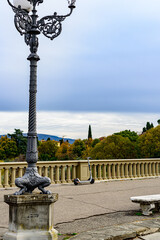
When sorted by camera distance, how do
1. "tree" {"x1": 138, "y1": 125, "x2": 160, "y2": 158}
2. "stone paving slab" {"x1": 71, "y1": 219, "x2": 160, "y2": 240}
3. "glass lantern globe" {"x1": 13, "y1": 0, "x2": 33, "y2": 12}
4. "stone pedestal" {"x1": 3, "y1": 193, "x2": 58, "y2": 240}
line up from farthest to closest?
"tree" {"x1": 138, "y1": 125, "x2": 160, "y2": 158}
"glass lantern globe" {"x1": 13, "y1": 0, "x2": 33, "y2": 12}
"stone paving slab" {"x1": 71, "y1": 219, "x2": 160, "y2": 240}
"stone pedestal" {"x1": 3, "y1": 193, "x2": 58, "y2": 240}

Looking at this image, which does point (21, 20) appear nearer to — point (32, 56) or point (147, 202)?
point (32, 56)

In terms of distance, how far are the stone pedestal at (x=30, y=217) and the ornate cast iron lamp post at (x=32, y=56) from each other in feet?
0.60

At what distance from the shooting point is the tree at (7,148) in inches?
2938

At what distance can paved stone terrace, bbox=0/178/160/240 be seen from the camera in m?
5.24

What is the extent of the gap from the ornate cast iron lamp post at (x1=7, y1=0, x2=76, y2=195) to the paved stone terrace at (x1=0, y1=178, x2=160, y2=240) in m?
1.19

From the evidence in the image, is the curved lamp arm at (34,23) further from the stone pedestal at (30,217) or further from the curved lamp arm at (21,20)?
the stone pedestal at (30,217)

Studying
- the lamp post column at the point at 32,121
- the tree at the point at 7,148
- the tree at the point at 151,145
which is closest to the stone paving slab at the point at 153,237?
the lamp post column at the point at 32,121

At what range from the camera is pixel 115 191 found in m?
10.5

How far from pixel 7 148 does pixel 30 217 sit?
7304cm

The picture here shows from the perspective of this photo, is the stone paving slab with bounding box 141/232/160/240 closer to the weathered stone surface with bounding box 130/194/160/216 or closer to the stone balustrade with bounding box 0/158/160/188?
the weathered stone surface with bounding box 130/194/160/216

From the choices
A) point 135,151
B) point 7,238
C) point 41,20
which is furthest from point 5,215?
point 135,151

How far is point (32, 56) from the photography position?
5242 mm

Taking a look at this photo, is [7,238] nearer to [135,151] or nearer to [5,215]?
[5,215]

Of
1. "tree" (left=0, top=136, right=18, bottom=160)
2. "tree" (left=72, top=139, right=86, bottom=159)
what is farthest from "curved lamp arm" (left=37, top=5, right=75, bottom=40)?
"tree" (left=72, top=139, right=86, bottom=159)
